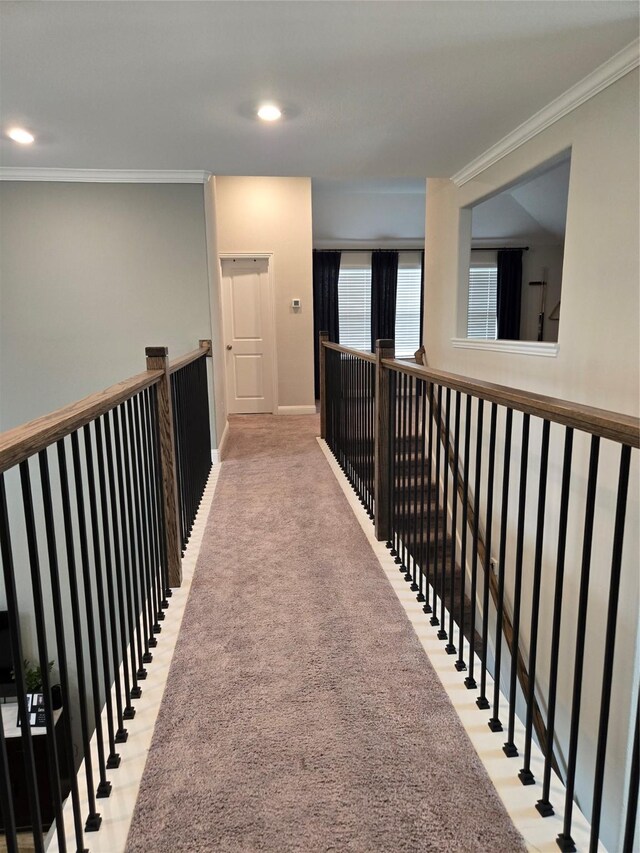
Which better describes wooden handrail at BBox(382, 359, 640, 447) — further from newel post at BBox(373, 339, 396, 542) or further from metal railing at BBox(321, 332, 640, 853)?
newel post at BBox(373, 339, 396, 542)

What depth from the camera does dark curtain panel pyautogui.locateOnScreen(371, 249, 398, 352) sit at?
24.7ft

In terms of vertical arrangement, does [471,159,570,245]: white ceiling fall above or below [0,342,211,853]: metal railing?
above

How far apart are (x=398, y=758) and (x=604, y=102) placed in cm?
322

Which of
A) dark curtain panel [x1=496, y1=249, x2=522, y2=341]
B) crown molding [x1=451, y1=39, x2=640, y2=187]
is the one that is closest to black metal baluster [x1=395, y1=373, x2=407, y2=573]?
crown molding [x1=451, y1=39, x2=640, y2=187]

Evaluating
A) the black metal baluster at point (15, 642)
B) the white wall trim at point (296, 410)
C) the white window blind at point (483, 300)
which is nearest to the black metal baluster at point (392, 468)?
the black metal baluster at point (15, 642)

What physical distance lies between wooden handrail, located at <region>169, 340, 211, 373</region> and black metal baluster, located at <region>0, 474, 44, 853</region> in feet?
5.10

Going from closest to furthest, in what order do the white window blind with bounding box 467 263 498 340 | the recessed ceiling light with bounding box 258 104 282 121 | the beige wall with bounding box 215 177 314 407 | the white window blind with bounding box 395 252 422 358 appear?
1. the recessed ceiling light with bounding box 258 104 282 121
2. the beige wall with bounding box 215 177 314 407
3. the white window blind with bounding box 395 252 422 358
4. the white window blind with bounding box 467 263 498 340

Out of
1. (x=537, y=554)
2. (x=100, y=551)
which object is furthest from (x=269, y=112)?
(x=537, y=554)

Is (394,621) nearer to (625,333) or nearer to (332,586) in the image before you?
(332,586)

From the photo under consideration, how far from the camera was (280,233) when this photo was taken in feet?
20.3

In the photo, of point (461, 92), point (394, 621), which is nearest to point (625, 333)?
point (461, 92)

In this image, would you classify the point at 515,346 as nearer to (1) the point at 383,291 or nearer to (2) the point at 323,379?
(2) the point at 323,379

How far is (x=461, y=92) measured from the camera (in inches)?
109

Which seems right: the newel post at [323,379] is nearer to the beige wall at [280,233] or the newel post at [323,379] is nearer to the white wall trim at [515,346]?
the white wall trim at [515,346]
